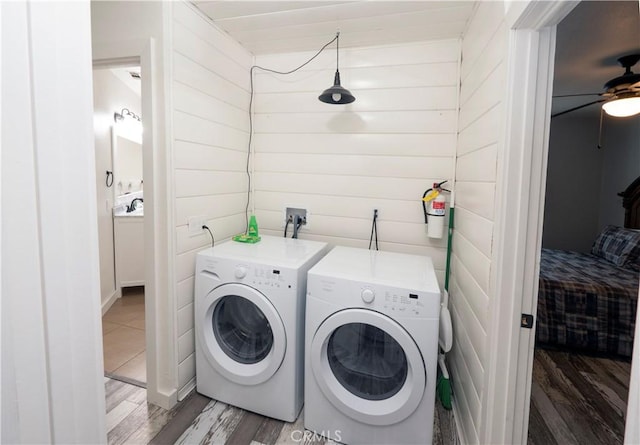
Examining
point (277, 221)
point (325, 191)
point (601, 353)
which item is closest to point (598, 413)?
point (601, 353)

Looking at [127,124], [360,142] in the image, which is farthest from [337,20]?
[127,124]

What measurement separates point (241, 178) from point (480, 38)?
175cm

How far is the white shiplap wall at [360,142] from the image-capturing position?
7.30 ft

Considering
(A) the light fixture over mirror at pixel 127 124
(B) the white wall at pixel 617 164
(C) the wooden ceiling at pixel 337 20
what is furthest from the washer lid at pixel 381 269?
(B) the white wall at pixel 617 164

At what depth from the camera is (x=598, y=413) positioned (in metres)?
1.95

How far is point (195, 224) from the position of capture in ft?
6.58

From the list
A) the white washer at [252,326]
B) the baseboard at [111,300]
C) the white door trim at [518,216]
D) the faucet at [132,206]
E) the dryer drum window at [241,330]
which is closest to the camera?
the white door trim at [518,216]

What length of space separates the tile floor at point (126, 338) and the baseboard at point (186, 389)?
13.0 inches

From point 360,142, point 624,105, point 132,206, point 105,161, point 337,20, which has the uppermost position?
point 337,20

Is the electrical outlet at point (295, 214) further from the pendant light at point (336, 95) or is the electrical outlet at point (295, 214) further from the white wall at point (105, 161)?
the white wall at point (105, 161)

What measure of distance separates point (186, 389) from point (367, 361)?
116 centimetres

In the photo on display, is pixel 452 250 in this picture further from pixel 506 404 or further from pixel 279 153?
pixel 279 153

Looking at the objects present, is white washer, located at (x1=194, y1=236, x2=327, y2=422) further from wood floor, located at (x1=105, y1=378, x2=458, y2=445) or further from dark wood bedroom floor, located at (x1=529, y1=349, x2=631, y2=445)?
dark wood bedroom floor, located at (x1=529, y1=349, x2=631, y2=445)
